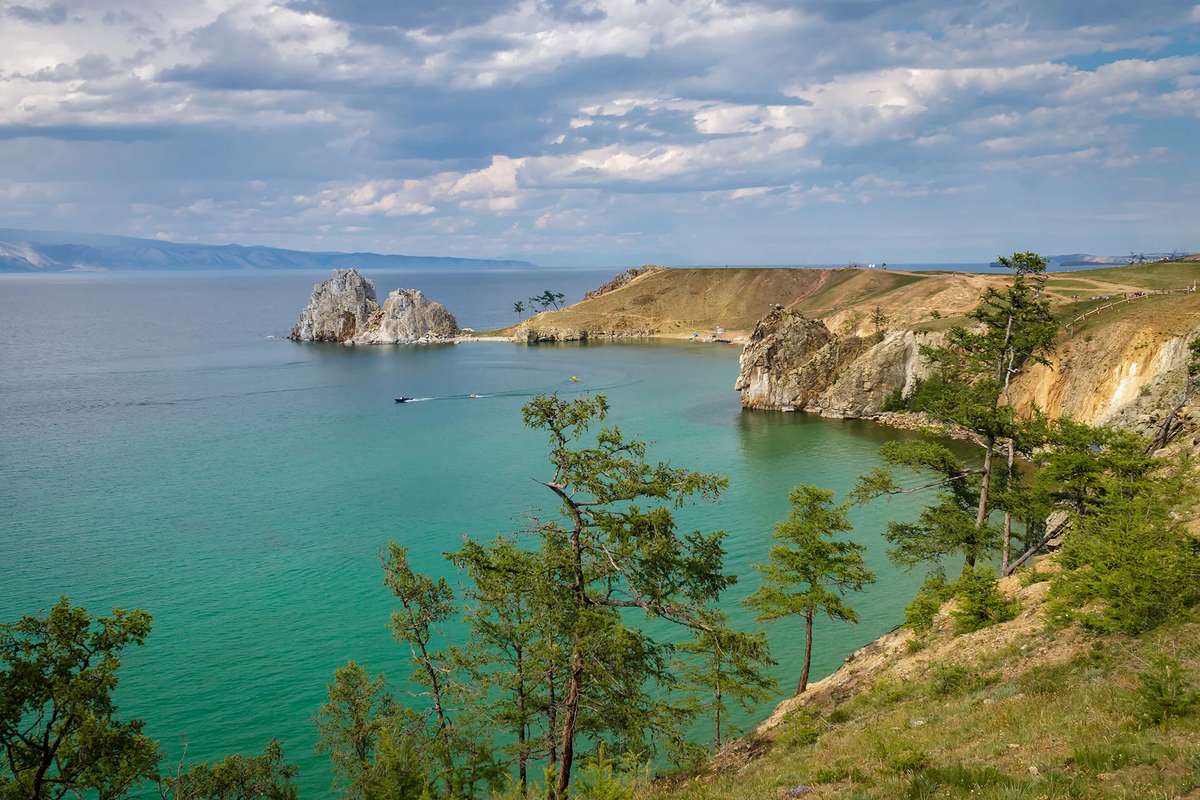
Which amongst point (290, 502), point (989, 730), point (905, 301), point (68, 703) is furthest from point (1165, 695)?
point (905, 301)

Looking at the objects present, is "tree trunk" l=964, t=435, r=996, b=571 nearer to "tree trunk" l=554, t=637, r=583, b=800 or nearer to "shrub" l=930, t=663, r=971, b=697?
"shrub" l=930, t=663, r=971, b=697

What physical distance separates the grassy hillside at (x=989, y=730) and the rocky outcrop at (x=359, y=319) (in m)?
169

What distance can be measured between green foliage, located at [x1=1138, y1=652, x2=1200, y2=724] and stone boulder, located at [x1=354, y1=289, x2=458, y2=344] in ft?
584

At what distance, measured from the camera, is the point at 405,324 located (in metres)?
182

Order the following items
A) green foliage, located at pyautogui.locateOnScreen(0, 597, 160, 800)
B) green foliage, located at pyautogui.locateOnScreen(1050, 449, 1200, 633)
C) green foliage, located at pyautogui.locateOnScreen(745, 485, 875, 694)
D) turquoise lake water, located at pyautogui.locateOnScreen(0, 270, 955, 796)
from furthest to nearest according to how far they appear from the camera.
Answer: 1. turquoise lake water, located at pyautogui.locateOnScreen(0, 270, 955, 796)
2. green foliage, located at pyautogui.locateOnScreen(745, 485, 875, 694)
3. green foliage, located at pyautogui.locateOnScreen(1050, 449, 1200, 633)
4. green foliage, located at pyautogui.locateOnScreen(0, 597, 160, 800)

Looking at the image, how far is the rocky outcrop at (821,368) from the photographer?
8362 centimetres

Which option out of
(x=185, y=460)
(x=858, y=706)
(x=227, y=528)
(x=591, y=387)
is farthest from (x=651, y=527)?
(x=591, y=387)

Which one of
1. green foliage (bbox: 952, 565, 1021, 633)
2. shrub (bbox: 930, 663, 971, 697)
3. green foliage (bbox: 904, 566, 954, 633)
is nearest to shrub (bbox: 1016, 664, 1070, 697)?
shrub (bbox: 930, 663, 971, 697)

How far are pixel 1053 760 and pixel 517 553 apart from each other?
11.0 m

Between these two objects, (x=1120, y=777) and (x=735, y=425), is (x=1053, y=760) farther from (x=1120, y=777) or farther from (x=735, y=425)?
(x=735, y=425)

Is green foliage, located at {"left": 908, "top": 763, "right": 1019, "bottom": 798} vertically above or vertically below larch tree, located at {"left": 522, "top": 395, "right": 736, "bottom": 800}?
below

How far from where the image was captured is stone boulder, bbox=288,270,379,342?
181 metres

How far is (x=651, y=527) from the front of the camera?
1619 centimetres

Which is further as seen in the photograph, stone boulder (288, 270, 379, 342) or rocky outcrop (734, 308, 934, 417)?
stone boulder (288, 270, 379, 342)
